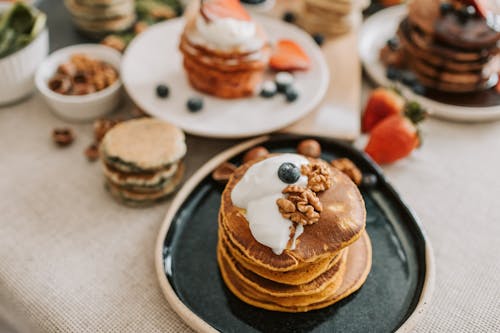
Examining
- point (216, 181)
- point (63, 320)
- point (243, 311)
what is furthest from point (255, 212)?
point (63, 320)

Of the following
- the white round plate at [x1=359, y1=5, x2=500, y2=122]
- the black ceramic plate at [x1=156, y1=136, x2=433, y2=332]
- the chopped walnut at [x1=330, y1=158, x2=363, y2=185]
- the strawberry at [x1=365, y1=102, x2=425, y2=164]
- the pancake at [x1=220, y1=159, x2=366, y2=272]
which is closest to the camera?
the pancake at [x1=220, y1=159, x2=366, y2=272]

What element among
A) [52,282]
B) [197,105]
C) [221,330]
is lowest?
[52,282]

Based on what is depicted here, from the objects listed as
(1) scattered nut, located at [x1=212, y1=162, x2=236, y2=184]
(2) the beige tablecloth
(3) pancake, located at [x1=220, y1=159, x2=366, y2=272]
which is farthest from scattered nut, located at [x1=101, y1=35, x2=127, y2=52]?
(3) pancake, located at [x1=220, y1=159, x2=366, y2=272]

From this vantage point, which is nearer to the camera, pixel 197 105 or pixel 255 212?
pixel 255 212

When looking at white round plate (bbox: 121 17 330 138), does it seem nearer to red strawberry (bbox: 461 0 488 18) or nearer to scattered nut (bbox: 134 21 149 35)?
scattered nut (bbox: 134 21 149 35)

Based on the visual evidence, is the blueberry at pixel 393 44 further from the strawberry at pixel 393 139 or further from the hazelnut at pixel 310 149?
the hazelnut at pixel 310 149

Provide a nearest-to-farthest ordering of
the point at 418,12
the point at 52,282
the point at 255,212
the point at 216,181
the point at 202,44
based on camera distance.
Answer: the point at 255,212 → the point at 52,282 → the point at 216,181 → the point at 202,44 → the point at 418,12

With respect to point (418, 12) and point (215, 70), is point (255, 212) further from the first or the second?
point (418, 12)
